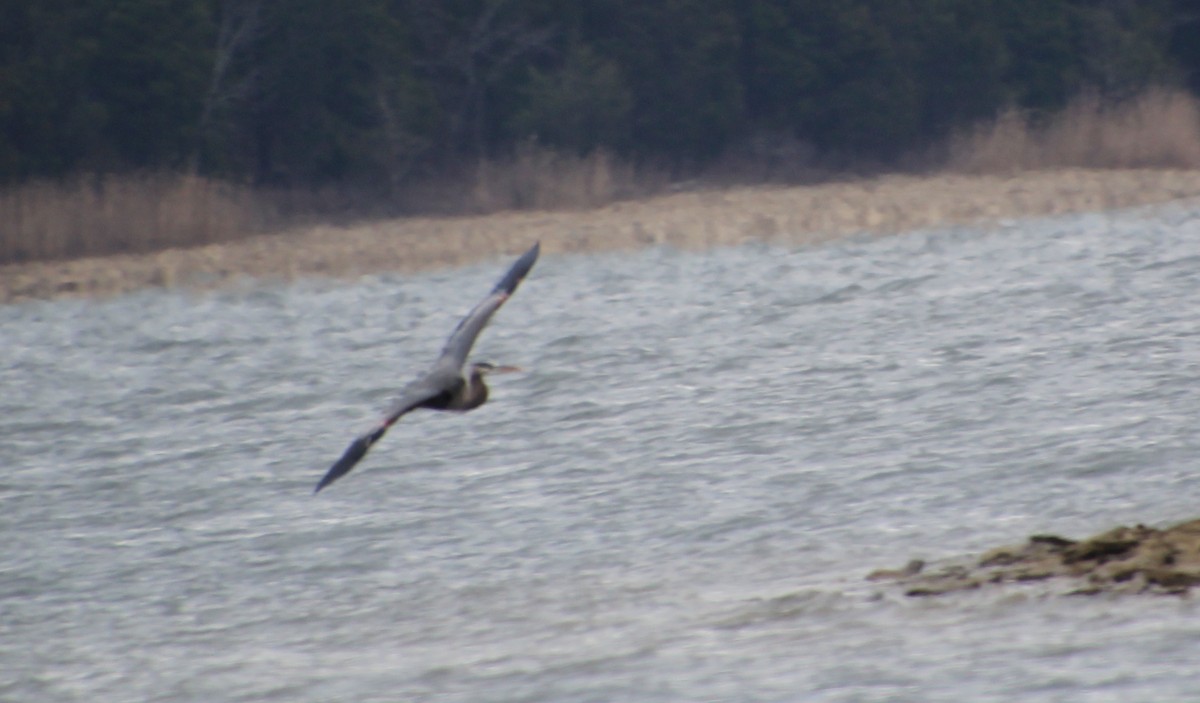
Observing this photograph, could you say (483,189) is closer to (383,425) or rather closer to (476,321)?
(476,321)

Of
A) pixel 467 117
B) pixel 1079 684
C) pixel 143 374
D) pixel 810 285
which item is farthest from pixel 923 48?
pixel 1079 684

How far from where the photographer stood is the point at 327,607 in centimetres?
1073

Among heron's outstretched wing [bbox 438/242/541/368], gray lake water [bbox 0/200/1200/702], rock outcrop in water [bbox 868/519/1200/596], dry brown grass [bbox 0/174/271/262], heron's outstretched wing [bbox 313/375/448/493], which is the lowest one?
gray lake water [bbox 0/200/1200/702]

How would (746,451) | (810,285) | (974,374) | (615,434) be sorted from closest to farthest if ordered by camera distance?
1. (746,451)
2. (615,434)
3. (974,374)
4. (810,285)

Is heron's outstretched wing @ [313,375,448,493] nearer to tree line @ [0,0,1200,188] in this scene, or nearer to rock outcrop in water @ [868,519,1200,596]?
rock outcrop in water @ [868,519,1200,596]

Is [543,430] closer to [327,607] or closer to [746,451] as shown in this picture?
[746,451]

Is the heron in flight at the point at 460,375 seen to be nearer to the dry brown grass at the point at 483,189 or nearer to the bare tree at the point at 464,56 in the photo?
the dry brown grass at the point at 483,189

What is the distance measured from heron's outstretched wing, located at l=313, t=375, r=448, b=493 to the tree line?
19.4m

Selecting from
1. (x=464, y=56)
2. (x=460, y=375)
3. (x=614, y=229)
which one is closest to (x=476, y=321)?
(x=460, y=375)

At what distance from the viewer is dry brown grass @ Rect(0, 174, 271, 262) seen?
24.6 m

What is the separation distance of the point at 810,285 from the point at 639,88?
1658cm

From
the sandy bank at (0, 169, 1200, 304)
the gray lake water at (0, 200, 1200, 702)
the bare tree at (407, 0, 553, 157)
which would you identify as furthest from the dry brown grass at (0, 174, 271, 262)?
the bare tree at (407, 0, 553, 157)

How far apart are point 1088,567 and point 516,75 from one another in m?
28.3

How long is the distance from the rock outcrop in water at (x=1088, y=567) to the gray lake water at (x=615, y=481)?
17 centimetres
